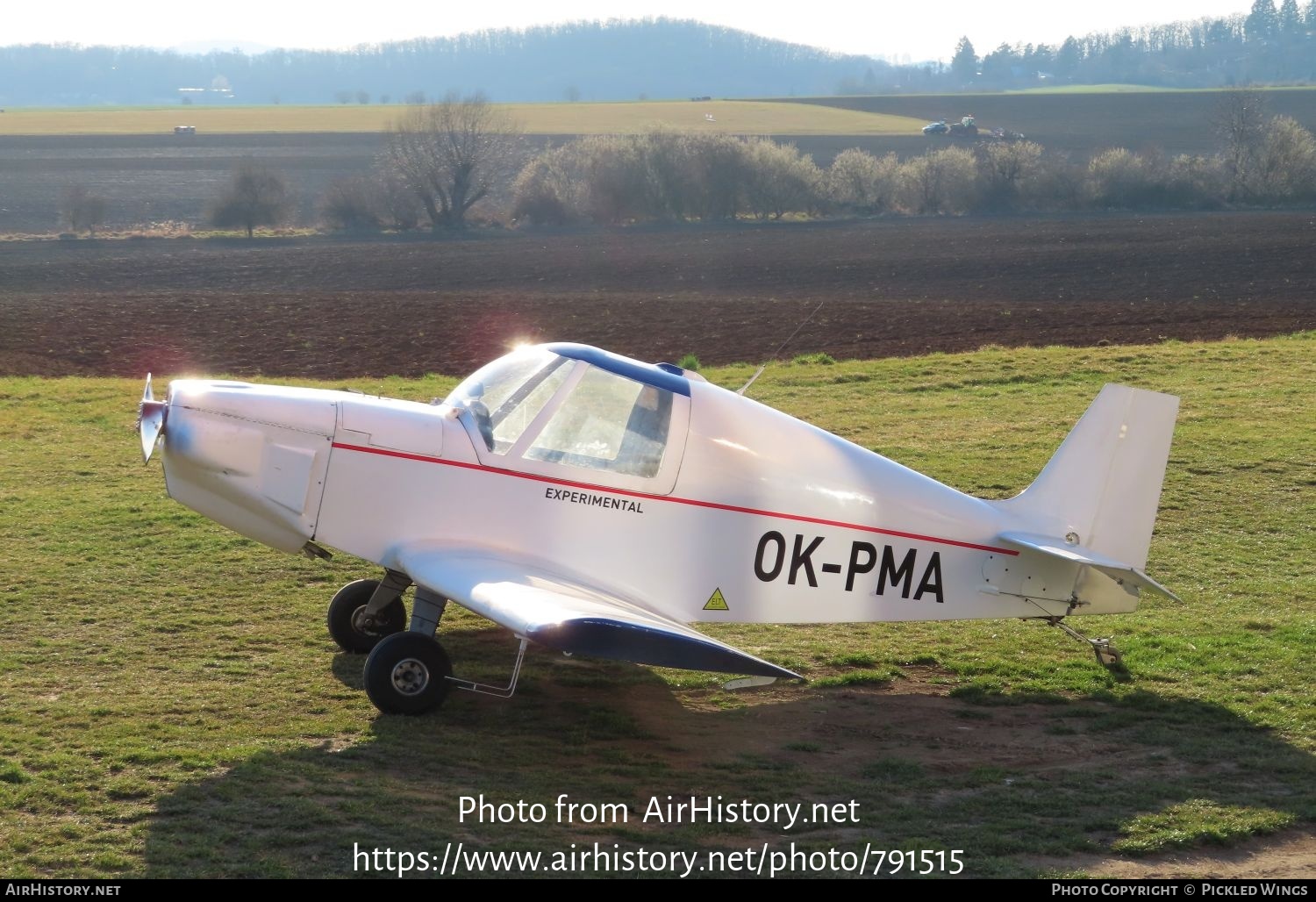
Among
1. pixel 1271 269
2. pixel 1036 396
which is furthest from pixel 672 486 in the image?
pixel 1271 269

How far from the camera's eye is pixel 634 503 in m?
8.10

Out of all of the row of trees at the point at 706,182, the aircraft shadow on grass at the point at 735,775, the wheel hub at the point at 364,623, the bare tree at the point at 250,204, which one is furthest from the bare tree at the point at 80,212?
the aircraft shadow on grass at the point at 735,775

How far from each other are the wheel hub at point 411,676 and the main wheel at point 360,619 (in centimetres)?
139

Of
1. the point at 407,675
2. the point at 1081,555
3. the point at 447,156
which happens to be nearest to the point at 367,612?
the point at 407,675

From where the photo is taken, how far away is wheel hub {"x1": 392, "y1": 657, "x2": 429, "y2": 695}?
757 cm

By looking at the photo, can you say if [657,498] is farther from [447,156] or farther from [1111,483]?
[447,156]

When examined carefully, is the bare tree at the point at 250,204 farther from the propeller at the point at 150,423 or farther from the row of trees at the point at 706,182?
the propeller at the point at 150,423

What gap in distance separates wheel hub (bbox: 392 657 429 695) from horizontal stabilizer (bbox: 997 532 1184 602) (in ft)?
13.3

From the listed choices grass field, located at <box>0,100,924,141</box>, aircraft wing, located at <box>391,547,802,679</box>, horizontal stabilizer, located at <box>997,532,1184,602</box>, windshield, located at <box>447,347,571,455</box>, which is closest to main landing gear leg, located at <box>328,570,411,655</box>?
aircraft wing, located at <box>391,547,802,679</box>

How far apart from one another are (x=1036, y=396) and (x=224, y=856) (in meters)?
16.2

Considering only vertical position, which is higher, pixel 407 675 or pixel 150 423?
pixel 150 423

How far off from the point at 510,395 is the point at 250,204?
61.7 meters

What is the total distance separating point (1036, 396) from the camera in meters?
19.4

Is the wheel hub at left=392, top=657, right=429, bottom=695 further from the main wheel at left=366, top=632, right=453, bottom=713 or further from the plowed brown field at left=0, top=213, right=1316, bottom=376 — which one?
the plowed brown field at left=0, top=213, right=1316, bottom=376
